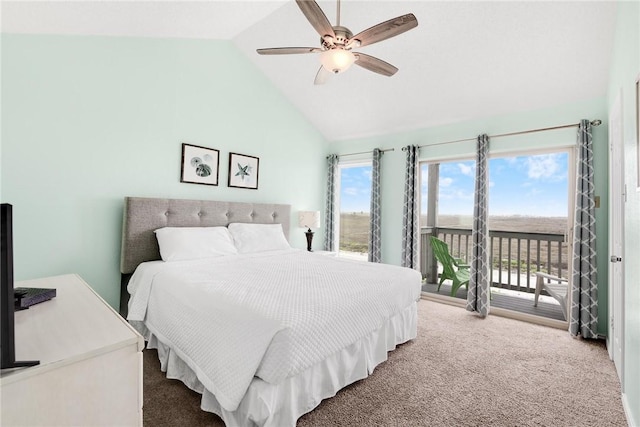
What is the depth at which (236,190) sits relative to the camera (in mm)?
3889

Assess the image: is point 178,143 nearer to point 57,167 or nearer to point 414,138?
point 57,167

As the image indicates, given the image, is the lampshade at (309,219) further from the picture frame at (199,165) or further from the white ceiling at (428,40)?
the white ceiling at (428,40)

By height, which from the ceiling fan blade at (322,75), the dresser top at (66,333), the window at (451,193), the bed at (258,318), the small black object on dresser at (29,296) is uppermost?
the ceiling fan blade at (322,75)

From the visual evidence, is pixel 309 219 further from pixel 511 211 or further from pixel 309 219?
pixel 511 211

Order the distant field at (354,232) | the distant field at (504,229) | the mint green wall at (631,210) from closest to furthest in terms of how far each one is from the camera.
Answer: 1. the mint green wall at (631,210)
2. the distant field at (504,229)
3. the distant field at (354,232)

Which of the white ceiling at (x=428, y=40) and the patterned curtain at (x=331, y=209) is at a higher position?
the white ceiling at (x=428, y=40)

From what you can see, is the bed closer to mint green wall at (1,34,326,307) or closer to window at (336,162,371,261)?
mint green wall at (1,34,326,307)

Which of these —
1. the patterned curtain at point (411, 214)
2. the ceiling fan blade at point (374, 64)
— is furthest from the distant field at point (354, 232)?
the ceiling fan blade at point (374, 64)

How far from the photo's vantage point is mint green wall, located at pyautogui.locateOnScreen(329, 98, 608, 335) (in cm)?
297

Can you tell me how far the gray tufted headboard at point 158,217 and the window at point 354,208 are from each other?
1774 mm

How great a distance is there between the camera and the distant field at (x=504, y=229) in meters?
3.68

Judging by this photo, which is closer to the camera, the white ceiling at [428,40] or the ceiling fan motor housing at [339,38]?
the ceiling fan motor housing at [339,38]

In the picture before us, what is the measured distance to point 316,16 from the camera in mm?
1811

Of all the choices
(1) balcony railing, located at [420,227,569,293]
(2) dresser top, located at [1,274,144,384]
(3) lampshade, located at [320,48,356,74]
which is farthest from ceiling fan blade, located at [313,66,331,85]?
(1) balcony railing, located at [420,227,569,293]
